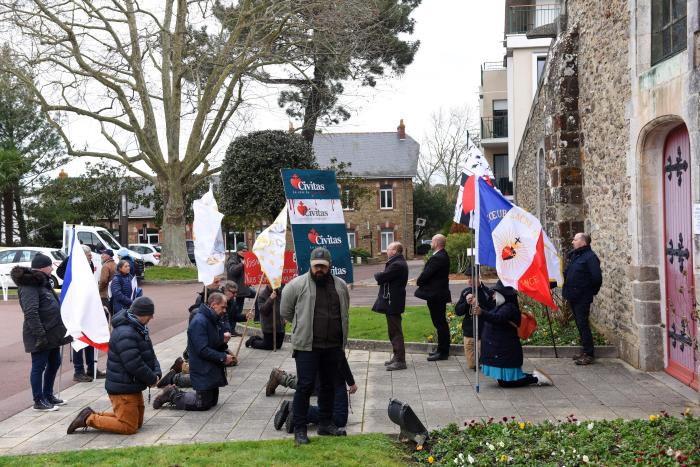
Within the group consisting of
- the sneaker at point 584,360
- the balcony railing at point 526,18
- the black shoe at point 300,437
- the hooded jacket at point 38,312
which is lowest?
the black shoe at point 300,437

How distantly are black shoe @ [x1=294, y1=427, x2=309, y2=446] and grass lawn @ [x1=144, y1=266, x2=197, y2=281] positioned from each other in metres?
25.0

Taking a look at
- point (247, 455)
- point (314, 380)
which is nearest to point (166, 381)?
point (314, 380)

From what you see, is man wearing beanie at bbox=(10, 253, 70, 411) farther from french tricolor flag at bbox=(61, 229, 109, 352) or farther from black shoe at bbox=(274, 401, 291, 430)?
black shoe at bbox=(274, 401, 291, 430)

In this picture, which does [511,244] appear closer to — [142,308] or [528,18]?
[142,308]

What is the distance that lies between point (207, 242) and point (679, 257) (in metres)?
6.47

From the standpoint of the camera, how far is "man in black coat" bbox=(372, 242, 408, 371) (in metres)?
10.9

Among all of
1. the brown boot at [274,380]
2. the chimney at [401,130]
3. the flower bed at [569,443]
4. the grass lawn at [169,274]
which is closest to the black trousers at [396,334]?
the brown boot at [274,380]

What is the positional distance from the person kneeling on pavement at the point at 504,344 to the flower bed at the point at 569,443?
2028mm

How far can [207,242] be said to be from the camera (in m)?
11.7

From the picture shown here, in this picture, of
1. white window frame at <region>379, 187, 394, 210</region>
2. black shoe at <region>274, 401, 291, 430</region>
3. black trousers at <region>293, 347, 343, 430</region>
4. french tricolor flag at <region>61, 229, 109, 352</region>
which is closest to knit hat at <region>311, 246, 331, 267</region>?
black trousers at <region>293, 347, 343, 430</region>

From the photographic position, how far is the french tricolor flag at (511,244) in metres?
9.40

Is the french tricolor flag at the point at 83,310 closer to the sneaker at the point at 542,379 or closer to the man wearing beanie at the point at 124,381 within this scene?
the man wearing beanie at the point at 124,381

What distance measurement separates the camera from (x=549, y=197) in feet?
45.9

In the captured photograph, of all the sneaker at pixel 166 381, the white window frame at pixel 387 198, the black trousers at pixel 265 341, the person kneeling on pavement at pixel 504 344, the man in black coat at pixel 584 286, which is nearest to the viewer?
the person kneeling on pavement at pixel 504 344
